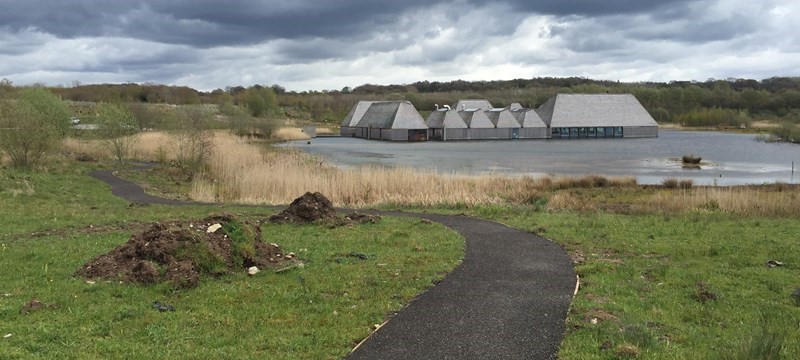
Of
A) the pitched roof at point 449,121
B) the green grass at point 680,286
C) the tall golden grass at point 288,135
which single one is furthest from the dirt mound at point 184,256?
the pitched roof at point 449,121

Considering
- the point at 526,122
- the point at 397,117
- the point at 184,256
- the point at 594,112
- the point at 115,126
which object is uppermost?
the point at 594,112

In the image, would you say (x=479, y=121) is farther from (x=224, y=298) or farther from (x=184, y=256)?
(x=224, y=298)

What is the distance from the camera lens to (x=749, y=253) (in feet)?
35.6

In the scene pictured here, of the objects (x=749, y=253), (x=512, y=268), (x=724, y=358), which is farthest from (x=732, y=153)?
(x=724, y=358)

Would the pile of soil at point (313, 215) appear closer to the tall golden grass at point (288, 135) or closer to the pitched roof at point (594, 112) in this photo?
the tall golden grass at point (288, 135)

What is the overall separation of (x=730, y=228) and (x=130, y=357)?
1313 cm

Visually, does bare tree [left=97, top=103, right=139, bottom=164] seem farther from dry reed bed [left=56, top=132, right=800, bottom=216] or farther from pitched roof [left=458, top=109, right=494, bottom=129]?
pitched roof [left=458, top=109, right=494, bottom=129]

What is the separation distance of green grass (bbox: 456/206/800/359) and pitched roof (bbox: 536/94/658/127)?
70.6 m

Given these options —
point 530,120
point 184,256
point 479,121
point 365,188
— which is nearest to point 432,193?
point 365,188

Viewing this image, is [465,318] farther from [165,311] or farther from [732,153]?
[732,153]

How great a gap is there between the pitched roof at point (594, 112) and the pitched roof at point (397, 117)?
1904 centimetres

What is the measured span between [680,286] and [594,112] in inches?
3174

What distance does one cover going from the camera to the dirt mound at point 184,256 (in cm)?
820

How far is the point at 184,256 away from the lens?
866 centimetres
